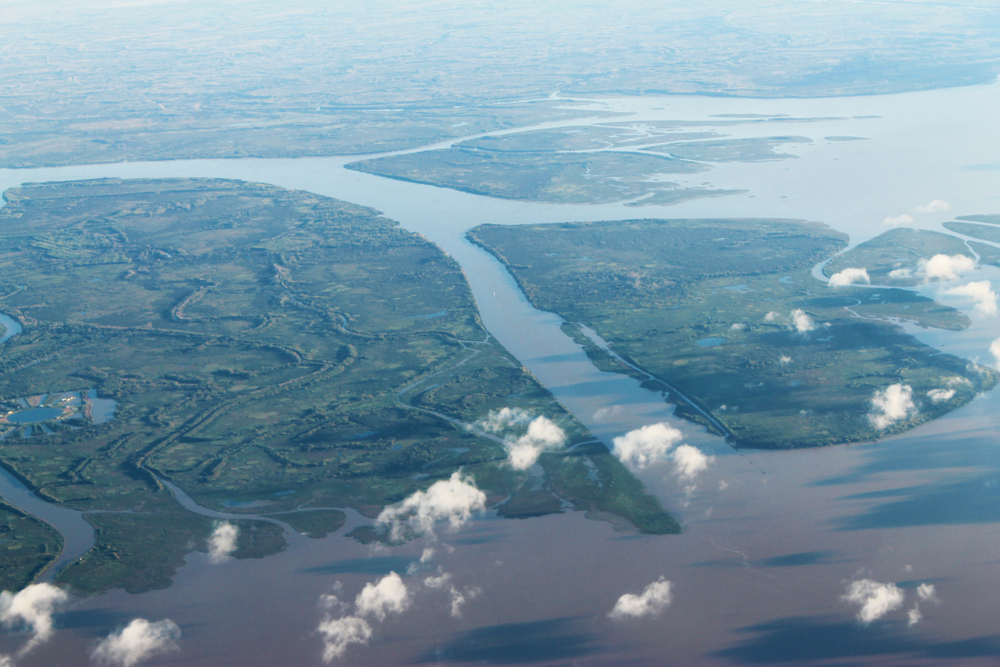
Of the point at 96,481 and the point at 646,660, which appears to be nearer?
the point at 646,660

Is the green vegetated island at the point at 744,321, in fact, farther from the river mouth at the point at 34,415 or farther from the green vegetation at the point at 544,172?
the river mouth at the point at 34,415

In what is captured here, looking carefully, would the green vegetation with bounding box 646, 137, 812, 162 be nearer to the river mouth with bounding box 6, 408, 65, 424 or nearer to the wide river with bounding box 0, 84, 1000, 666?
the wide river with bounding box 0, 84, 1000, 666

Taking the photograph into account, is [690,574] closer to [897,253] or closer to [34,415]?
[34,415]

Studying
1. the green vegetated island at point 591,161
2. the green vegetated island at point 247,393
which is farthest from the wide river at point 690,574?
the green vegetated island at point 591,161

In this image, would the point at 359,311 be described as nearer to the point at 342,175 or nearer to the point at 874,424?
the point at 874,424

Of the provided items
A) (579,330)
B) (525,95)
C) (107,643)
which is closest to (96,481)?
(107,643)

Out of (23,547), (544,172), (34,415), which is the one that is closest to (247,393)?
(34,415)
